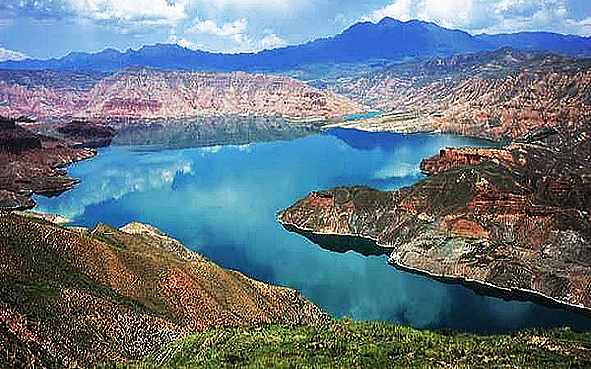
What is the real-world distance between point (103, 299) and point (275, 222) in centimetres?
6773

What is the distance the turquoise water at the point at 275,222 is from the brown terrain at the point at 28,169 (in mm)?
5222

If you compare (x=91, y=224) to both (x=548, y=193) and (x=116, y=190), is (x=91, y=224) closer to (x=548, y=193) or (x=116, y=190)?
(x=116, y=190)

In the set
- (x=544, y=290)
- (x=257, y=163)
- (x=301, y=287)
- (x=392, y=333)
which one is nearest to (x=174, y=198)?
(x=257, y=163)

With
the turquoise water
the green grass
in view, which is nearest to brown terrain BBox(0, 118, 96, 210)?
the turquoise water

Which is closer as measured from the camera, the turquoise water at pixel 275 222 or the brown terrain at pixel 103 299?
the brown terrain at pixel 103 299

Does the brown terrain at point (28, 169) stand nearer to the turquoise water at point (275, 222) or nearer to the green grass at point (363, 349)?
the turquoise water at point (275, 222)

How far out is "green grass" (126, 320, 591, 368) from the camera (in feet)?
102

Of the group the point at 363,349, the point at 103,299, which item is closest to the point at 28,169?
the point at 103,299

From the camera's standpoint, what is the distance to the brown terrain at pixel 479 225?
79688 millimetres

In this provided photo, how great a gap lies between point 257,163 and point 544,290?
124m

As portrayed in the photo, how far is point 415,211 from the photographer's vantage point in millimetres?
101062

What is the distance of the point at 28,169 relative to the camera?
541 ft

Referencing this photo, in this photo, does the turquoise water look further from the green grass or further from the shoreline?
the green grass

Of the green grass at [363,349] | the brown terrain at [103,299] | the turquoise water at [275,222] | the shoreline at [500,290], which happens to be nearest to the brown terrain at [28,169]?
the turquoise water at [275,222]
